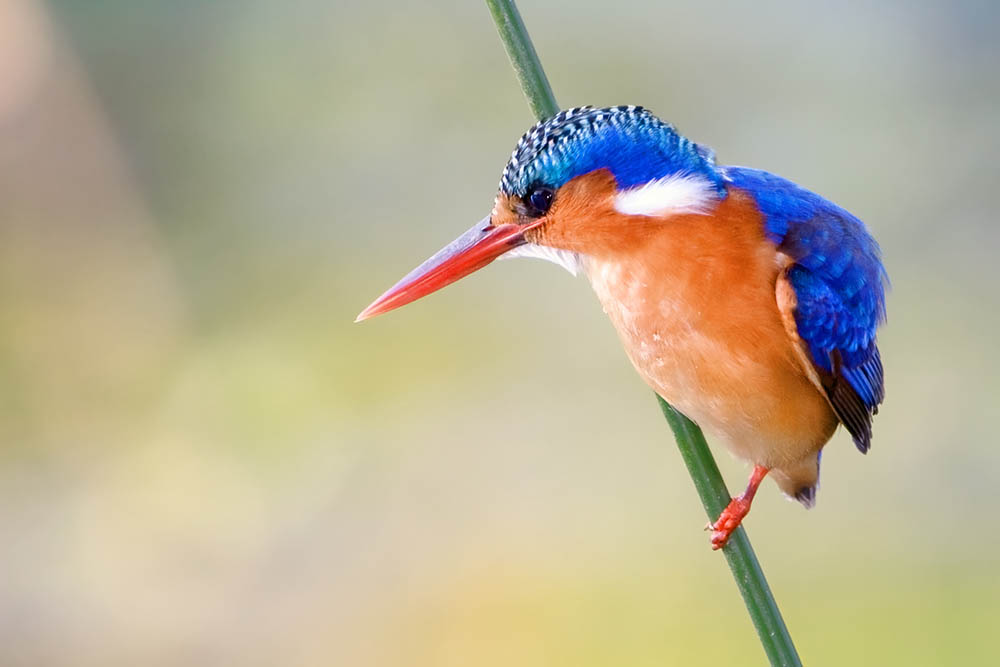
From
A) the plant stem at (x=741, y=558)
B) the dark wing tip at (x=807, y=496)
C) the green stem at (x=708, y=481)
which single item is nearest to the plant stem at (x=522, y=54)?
the green stem at (x=708, y=481)

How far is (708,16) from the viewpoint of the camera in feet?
9.23

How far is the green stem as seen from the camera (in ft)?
2.28

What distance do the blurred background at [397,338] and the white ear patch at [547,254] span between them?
1.48 meters

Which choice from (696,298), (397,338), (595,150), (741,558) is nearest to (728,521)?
(741,558)

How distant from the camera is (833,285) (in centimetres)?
97

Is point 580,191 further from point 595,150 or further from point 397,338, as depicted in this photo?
point 397,338

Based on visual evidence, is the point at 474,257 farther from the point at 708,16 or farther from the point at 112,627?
Answer: the point at 708,16

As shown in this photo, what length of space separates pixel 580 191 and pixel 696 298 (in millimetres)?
140

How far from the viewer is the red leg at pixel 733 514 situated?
0.79 metres

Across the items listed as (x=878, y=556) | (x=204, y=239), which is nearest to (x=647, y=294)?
(x=878, y=556)

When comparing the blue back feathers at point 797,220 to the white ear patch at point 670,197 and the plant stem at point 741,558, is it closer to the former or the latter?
the white ear patch at point 670,197

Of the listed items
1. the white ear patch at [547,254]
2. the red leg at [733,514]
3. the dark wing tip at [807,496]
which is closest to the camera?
the red leg at [733,514]

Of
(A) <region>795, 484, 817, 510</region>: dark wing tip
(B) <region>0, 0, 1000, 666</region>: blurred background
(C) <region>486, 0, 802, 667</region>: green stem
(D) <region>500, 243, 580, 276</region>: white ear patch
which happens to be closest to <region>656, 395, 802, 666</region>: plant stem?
(C) <region>486, 0, 802, 667</region>: green stem

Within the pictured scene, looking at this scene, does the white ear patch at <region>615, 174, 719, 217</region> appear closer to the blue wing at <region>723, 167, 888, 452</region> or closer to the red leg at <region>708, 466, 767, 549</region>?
the blue wing at <region>723, 167, 888, 452</region>
